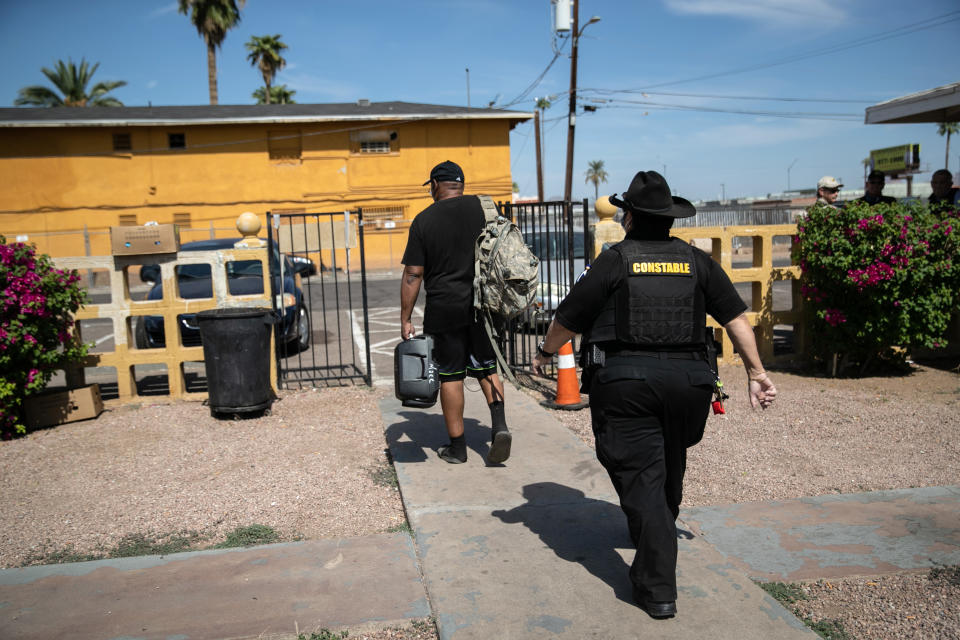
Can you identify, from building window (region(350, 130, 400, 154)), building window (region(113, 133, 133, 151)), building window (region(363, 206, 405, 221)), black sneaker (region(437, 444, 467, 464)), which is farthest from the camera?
building window (region(363, 206, 405, 221))

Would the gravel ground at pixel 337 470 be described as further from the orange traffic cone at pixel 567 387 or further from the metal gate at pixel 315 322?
the metal gate at pixel 315 322

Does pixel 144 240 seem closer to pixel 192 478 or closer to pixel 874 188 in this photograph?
pixel 192 478

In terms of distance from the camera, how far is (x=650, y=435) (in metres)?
2.95

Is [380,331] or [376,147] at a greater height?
[376,147]

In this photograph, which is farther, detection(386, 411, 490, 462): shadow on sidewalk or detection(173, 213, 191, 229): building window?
detection(173, 213, 191, 229): building window

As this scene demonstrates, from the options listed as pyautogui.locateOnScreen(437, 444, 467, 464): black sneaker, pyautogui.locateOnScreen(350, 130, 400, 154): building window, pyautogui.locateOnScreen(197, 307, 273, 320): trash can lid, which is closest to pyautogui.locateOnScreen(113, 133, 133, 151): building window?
pyautogui.locateOnScreen(350, 130, 400, 154): building window

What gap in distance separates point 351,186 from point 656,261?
27.5 metres

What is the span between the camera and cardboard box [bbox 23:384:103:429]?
6.48 metres

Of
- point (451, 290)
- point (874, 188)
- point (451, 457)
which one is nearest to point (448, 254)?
point (451, 290)

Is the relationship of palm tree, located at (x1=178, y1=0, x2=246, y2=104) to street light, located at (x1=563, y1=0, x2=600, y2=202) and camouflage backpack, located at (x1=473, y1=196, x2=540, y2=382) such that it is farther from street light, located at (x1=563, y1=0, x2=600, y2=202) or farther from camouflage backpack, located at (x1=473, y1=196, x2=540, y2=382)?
camouflage backpack, located at (x1=473, y1=196, x2=540, y2=382)

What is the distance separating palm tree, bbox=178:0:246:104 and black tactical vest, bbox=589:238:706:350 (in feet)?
126

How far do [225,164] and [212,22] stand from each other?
13670mm

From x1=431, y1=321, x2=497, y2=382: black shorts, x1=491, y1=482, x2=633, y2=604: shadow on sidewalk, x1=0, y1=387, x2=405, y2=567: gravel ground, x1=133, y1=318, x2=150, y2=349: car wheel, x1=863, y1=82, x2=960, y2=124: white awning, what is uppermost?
x1=863, y1=82, x2=960, y2=124: white awning

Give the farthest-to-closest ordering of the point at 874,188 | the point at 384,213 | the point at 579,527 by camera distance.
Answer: the point at 384,213 → the point at 874,188 → the point at 579,527
